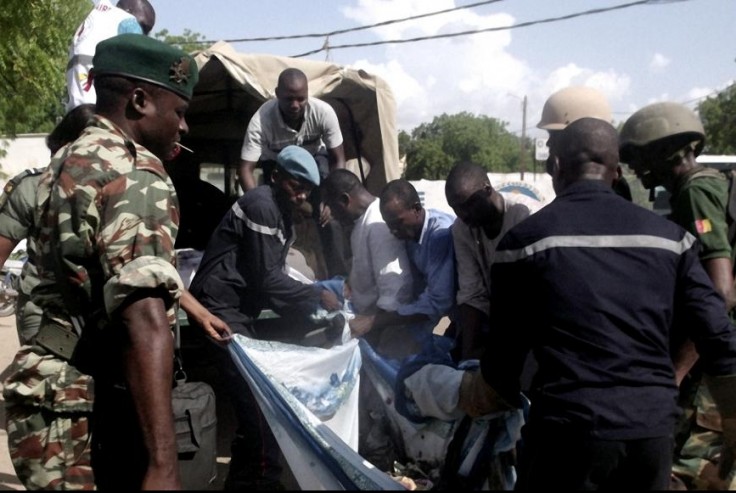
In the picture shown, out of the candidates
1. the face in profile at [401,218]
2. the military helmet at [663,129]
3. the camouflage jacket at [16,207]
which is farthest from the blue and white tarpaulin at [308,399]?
the military helmet at [663,129]

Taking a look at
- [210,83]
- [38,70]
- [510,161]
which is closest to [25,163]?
[38,70]

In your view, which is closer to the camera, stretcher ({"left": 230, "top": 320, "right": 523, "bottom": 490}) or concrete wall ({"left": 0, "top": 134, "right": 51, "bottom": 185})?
stretcher ({"left": 230, "top": 320, "right": 523, "bottom": 490})

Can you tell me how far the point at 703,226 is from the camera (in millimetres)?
2908

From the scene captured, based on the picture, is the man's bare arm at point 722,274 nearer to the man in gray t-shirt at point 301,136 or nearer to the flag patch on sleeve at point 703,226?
the flag patch on sleeve at point 703,226

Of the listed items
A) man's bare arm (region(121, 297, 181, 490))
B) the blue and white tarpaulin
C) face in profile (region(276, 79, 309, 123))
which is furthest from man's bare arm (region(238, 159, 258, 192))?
man's bare arm (region(121, 297, 181, 490))

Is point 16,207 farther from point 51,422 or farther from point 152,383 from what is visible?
point 152,383

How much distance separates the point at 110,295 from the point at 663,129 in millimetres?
2318

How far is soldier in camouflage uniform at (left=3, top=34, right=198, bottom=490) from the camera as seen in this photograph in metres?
1.80

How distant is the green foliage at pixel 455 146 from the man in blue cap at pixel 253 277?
4670 cm

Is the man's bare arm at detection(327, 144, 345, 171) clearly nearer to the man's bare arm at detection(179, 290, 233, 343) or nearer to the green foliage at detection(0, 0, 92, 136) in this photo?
the man's bare arm at detection(179, 290, 233, 343)

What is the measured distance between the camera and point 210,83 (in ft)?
19.9

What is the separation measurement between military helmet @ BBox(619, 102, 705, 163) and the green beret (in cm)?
192

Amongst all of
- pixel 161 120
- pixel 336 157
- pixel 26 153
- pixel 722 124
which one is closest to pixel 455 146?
pixel 722 124

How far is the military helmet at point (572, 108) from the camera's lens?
13.1 feet
